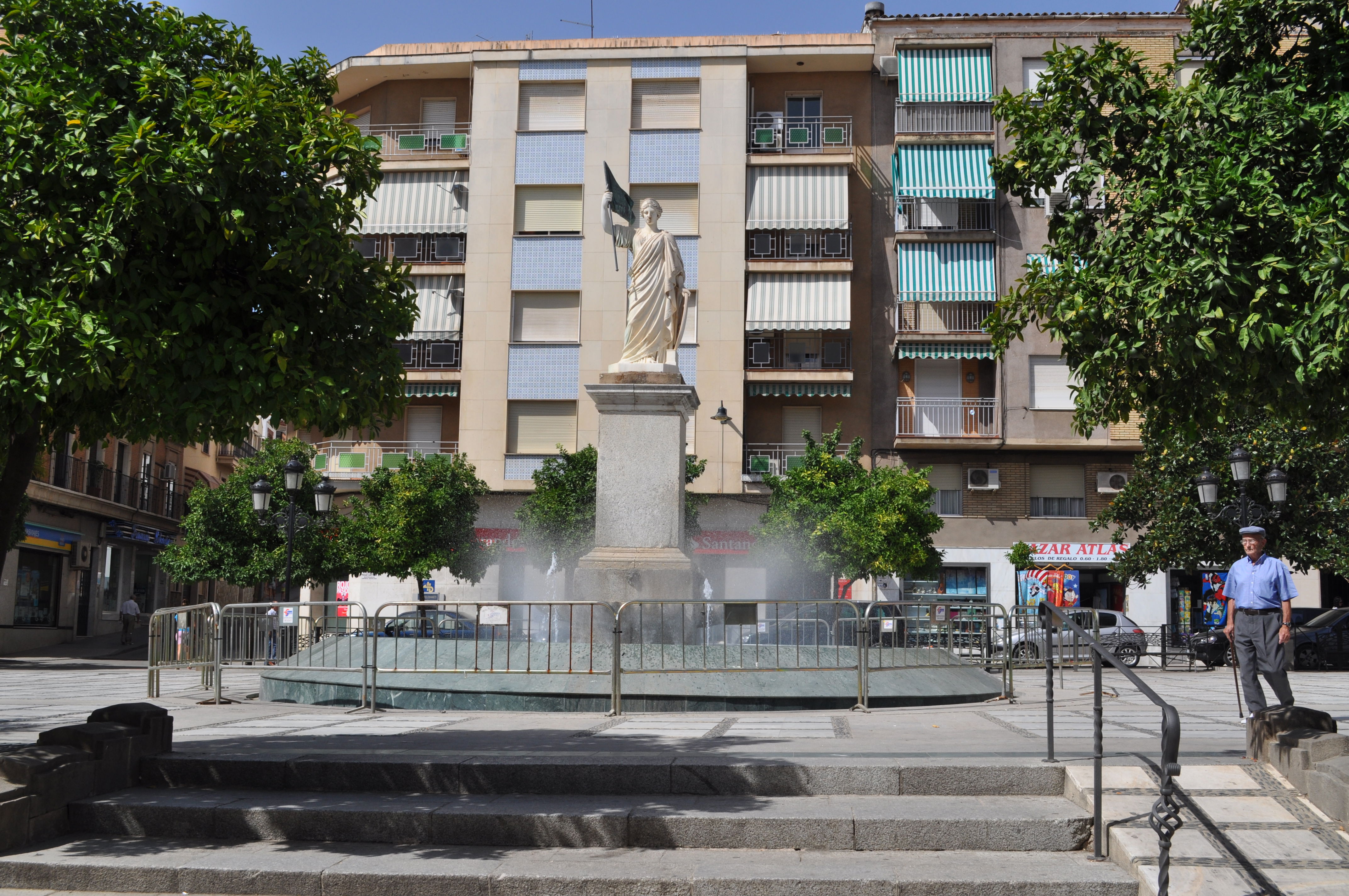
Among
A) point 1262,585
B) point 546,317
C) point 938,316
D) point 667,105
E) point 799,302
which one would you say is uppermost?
point 667,105

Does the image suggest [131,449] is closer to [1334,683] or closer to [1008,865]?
[1334,683]

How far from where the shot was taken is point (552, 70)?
38.1 meters

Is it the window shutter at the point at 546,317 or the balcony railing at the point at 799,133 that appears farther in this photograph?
the balcony railing at the point at 799,133

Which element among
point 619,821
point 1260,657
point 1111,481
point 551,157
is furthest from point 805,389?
point 619,821

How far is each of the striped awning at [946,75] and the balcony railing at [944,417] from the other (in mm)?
9329

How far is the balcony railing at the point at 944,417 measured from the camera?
36.8m

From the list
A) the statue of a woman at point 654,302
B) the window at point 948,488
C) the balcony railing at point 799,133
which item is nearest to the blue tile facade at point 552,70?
the balcony railing at point 799,133

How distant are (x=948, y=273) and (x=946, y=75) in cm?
634

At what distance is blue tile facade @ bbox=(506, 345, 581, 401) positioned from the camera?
122 ft

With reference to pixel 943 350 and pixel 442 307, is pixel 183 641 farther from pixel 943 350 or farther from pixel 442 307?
pixel 943 350

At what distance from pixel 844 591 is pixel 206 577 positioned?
1740cm

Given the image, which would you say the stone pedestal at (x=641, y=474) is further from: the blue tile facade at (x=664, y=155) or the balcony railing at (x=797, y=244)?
the blue tile facade at (x=664, y=155)

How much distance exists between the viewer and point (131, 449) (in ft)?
147

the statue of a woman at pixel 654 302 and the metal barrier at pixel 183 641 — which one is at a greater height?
the statue of a woman at pixel 654 302
